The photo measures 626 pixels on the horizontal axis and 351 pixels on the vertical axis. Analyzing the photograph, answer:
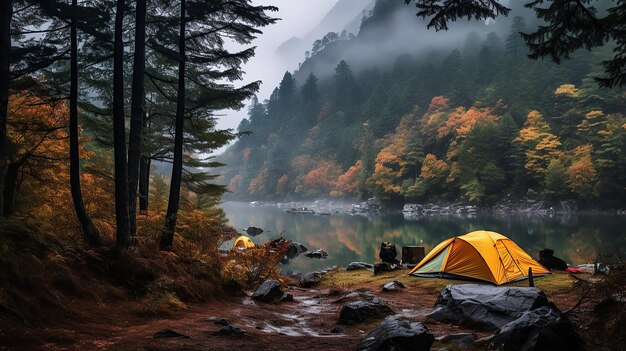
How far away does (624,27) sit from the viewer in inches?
293

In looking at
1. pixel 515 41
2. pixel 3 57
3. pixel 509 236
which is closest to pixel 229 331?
pixel 3 57

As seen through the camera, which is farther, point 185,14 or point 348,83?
point 348,83

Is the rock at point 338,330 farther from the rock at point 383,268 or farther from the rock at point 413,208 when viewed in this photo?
the rock at point 413,208

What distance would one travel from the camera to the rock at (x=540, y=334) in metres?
4.52

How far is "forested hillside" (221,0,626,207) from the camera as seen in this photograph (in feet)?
164

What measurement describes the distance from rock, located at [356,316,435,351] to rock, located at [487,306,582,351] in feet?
2.99

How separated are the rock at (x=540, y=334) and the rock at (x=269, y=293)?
271 inches

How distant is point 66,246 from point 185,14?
8532mm

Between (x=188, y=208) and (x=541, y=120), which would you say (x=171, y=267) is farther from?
(x=541, y=120)

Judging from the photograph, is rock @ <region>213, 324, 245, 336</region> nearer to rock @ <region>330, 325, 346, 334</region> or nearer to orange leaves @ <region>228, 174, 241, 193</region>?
rock @ <region>330, 325, 346, 334</region>

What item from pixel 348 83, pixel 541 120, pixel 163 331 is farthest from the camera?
pixel 348 83

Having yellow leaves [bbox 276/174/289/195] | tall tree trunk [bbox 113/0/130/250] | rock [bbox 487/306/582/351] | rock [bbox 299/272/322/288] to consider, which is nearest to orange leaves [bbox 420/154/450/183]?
rock [bbox 299/272/322/288]

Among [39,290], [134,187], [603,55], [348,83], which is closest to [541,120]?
[603,55]

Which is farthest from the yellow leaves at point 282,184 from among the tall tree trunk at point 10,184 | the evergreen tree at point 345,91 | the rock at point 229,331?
the rock at point 229,331
